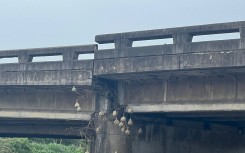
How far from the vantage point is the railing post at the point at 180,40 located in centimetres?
1308

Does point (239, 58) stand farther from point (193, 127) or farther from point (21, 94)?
point (21, 94)

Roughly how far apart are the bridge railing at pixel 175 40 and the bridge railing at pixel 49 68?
721mm

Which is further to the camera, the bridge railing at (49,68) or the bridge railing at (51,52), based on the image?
the bridge railing at (51,52)

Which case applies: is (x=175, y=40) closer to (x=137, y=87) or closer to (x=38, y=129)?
(x=137, y=87)

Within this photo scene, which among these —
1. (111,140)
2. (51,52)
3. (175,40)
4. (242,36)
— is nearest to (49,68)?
(51,52)

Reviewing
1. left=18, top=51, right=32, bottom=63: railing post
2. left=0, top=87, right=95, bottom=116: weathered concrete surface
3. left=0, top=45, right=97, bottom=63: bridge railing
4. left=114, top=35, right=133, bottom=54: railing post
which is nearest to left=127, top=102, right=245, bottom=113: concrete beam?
left=114, top=35, right=133, bottom=54: railing post

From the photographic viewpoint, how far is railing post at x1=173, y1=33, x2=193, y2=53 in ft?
42.9

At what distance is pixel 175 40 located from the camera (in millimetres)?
13352

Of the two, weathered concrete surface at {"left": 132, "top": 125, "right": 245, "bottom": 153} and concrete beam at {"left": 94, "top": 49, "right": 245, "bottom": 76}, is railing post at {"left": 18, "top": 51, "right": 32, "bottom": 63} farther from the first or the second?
weathered concrete surface at {"left": 132, "top": 125, "right": 245, "bottom": 153}

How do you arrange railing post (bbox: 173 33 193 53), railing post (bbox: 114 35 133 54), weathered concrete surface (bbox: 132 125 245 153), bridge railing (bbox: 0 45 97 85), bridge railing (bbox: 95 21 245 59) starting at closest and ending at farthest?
1. bridge railing (bbox: 95 21 245 59)
2. railing post (bbox: 173 33 193 53)
3. railing post (bbox: 114 35 133 54)
4. bridge railing (bbox: 0 45 97 85)
5. weathered concrete surface (bbox: 132 125 245 153)

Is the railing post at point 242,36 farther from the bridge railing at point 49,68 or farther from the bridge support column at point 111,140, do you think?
the bridge railing at point 49,68

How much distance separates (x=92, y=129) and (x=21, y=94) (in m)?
3.04

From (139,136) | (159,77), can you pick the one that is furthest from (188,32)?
(139,136)

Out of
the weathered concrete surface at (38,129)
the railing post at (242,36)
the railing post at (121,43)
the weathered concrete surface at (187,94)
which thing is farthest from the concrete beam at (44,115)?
the railing post at (242,36)
